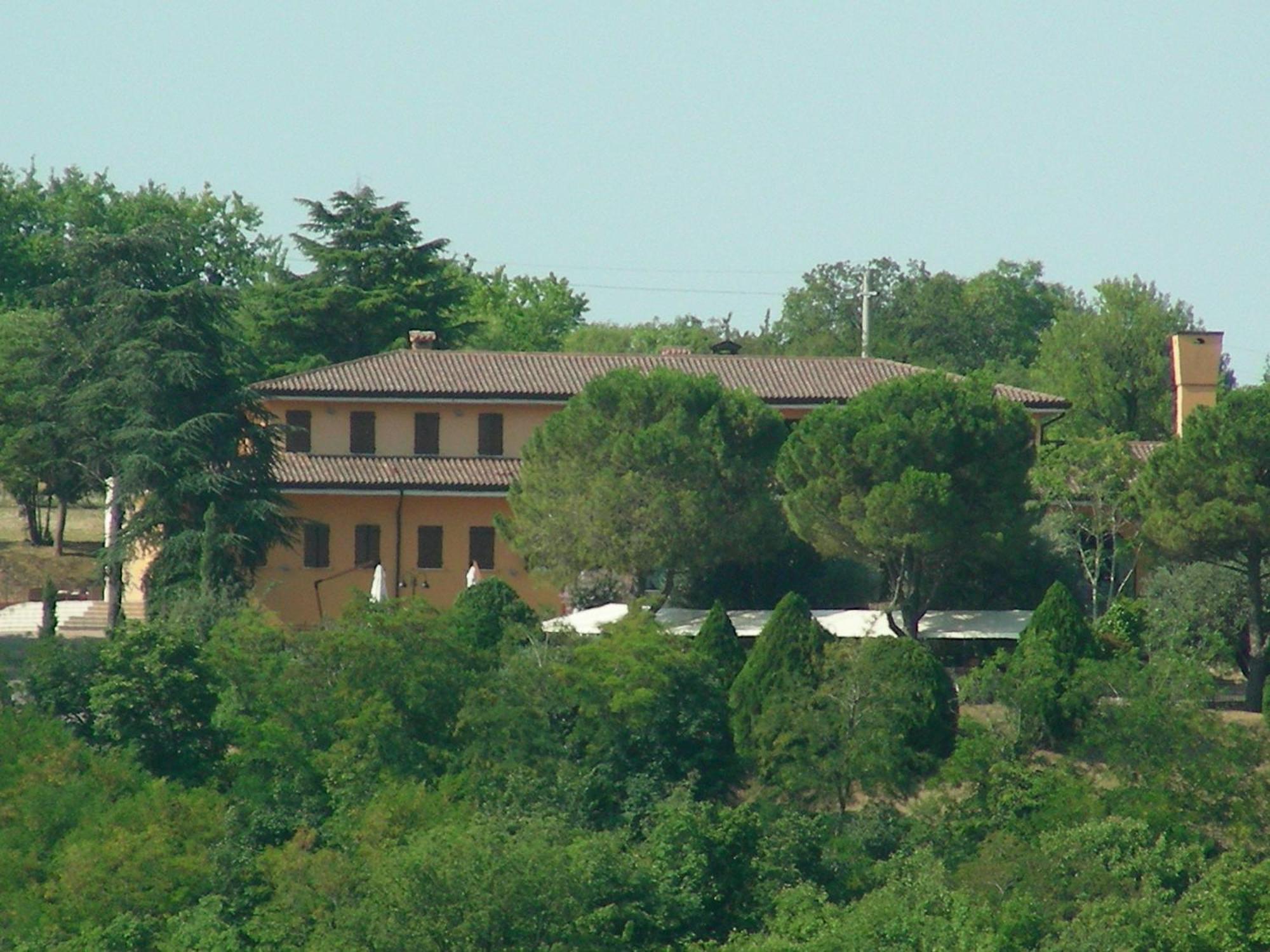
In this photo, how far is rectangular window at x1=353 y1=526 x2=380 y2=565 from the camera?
47.5 m

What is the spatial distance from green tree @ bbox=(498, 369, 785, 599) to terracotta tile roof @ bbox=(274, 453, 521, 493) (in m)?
4.48

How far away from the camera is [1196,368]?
4841cm

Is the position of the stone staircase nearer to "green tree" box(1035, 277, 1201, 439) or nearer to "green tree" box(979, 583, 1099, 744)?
"green tree" box(979, 583, 1099, 744)

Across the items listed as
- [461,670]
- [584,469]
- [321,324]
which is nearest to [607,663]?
[461,670]

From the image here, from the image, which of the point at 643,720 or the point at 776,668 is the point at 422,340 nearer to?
the point at 776,668

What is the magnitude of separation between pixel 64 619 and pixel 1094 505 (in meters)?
20.7

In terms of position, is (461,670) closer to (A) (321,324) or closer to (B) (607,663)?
(B) (607,663)

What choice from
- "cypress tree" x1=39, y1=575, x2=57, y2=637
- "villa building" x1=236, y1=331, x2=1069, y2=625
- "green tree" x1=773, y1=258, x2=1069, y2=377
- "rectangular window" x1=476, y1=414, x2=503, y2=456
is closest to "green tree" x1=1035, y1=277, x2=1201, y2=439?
"green tree" x1=773, y1=258, x2=1069, y2=377

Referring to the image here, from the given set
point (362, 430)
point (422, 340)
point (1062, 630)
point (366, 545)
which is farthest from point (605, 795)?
point (422, 340)

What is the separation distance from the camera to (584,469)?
41469 mm

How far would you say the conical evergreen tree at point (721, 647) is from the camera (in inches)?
1419

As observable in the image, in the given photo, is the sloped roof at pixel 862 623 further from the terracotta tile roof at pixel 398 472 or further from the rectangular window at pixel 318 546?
the rectangular window at pixel 318 546

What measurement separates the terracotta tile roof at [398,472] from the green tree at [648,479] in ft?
14.7

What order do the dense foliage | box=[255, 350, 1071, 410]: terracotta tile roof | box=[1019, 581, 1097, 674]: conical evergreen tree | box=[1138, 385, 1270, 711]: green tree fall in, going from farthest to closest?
box=[255, 350, 1071, 410]: terracotta tile roof → box=[1138, 385, 1270, 711]: green tree → box=[1019, 581, 1097, 674]: conical evergreen tree → the dense foliage
